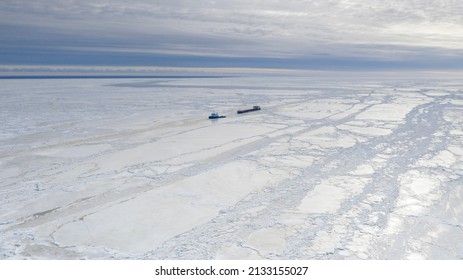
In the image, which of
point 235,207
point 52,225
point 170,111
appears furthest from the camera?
point 170,111

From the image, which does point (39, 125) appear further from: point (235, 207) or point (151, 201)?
point (235, 207)

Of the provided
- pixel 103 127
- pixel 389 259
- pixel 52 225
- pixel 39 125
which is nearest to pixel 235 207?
pixel 389 259

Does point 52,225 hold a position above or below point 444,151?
below

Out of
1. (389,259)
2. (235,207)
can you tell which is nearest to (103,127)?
(235,207)
